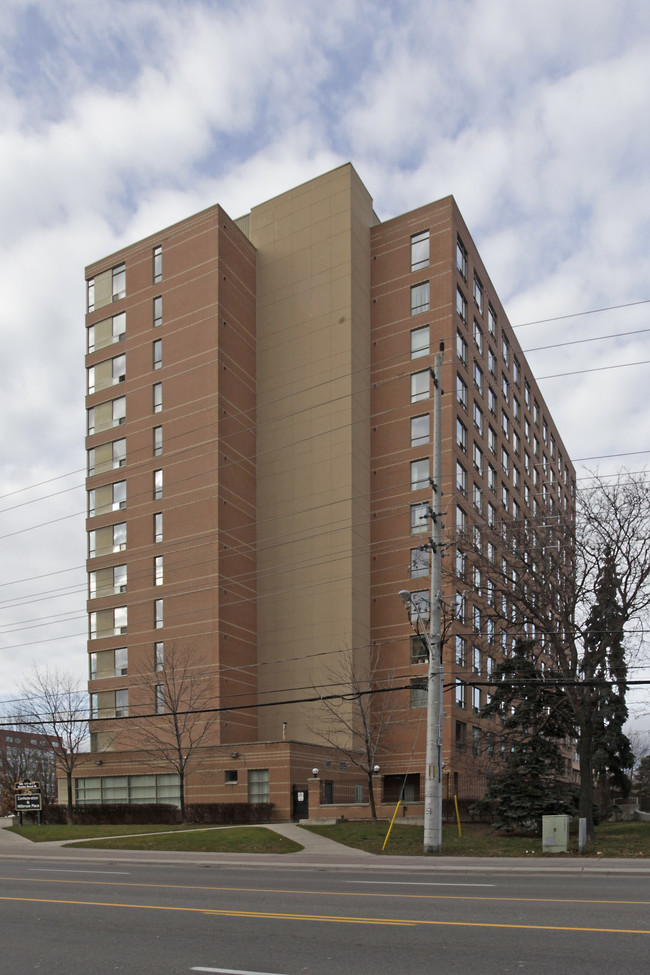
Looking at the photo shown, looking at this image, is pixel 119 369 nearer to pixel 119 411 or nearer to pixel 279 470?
pixel 119 411

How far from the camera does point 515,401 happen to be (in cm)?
7594

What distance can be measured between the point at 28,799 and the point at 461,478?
101ft

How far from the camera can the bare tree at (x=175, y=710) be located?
1971 inches

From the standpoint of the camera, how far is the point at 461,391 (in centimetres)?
5809

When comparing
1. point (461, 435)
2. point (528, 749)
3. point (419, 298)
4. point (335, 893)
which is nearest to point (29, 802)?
point (528, 749)

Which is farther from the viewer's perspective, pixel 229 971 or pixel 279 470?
pixel 279 470

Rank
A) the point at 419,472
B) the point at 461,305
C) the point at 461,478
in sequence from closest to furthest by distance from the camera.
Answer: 1. the point at 419,472
2. the point at 461,478
3. the point at 461,305

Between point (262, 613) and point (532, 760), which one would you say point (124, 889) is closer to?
point (532, 760)

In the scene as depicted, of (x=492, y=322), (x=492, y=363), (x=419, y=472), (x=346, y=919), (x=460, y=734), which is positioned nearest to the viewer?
(x=346, y=919)

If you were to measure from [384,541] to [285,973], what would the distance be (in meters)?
47.8

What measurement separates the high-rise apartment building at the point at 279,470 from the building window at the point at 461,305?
0.27m

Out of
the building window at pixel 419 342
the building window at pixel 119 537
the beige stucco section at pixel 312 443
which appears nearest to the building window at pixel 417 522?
the beige stucco section at pixel 312 443

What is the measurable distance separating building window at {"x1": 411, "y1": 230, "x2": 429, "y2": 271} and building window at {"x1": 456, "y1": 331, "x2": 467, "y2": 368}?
5.22 metres

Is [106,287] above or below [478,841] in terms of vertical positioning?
above
